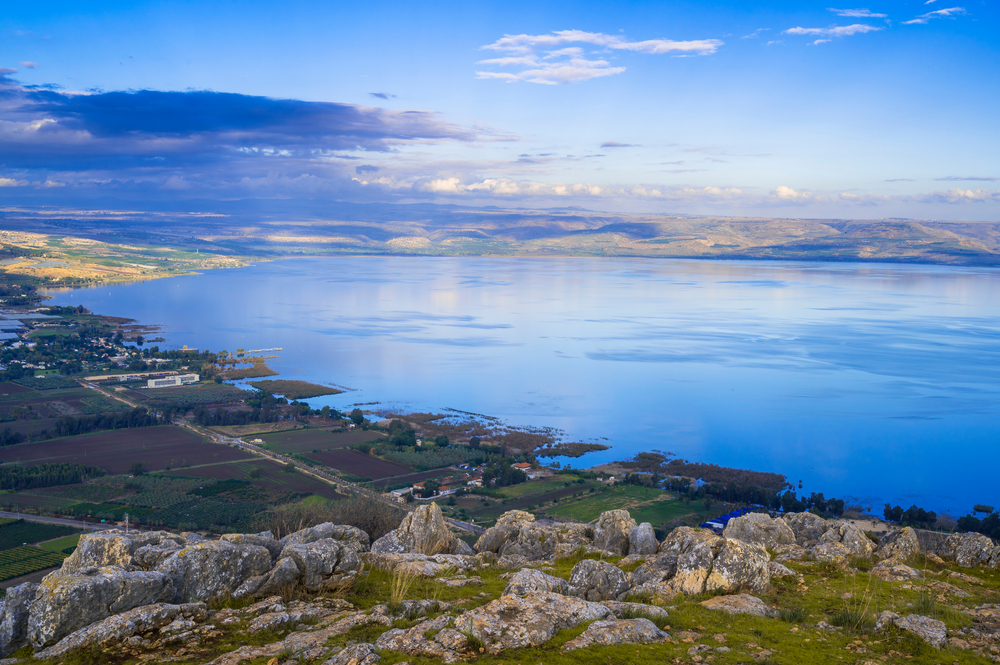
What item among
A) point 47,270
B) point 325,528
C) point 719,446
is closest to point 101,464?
point 325,528

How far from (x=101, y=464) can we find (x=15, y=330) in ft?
189

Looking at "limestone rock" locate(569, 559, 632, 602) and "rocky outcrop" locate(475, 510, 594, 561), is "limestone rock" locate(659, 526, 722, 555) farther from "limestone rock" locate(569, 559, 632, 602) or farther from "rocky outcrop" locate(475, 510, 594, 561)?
"rocky outcrop" locate(475, 510, 594, 561)

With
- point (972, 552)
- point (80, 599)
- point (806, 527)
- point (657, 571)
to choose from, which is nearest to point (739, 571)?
point (657, 571)

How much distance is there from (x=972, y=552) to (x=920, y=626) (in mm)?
4478

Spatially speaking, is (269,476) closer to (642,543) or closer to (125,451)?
(125,451)

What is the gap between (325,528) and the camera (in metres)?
9.85

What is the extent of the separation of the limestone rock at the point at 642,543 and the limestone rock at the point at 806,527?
113 inches

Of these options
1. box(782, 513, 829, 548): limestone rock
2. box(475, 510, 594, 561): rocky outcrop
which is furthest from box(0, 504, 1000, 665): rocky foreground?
box(782, 513, 829, 548): limestone rock

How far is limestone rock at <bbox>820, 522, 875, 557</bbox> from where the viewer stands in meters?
10.1

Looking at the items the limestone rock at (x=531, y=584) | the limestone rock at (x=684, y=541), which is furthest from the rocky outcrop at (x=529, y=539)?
the limestone rock at (x=531, y=584)

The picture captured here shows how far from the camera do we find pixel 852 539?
34.0 ft

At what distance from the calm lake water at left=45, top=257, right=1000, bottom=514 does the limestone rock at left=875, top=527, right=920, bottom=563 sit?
25032 mm

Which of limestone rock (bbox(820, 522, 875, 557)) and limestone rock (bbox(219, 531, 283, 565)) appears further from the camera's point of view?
limestone rock (bbox(820, 522, 875, 557))

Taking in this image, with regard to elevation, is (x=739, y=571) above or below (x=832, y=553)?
above
